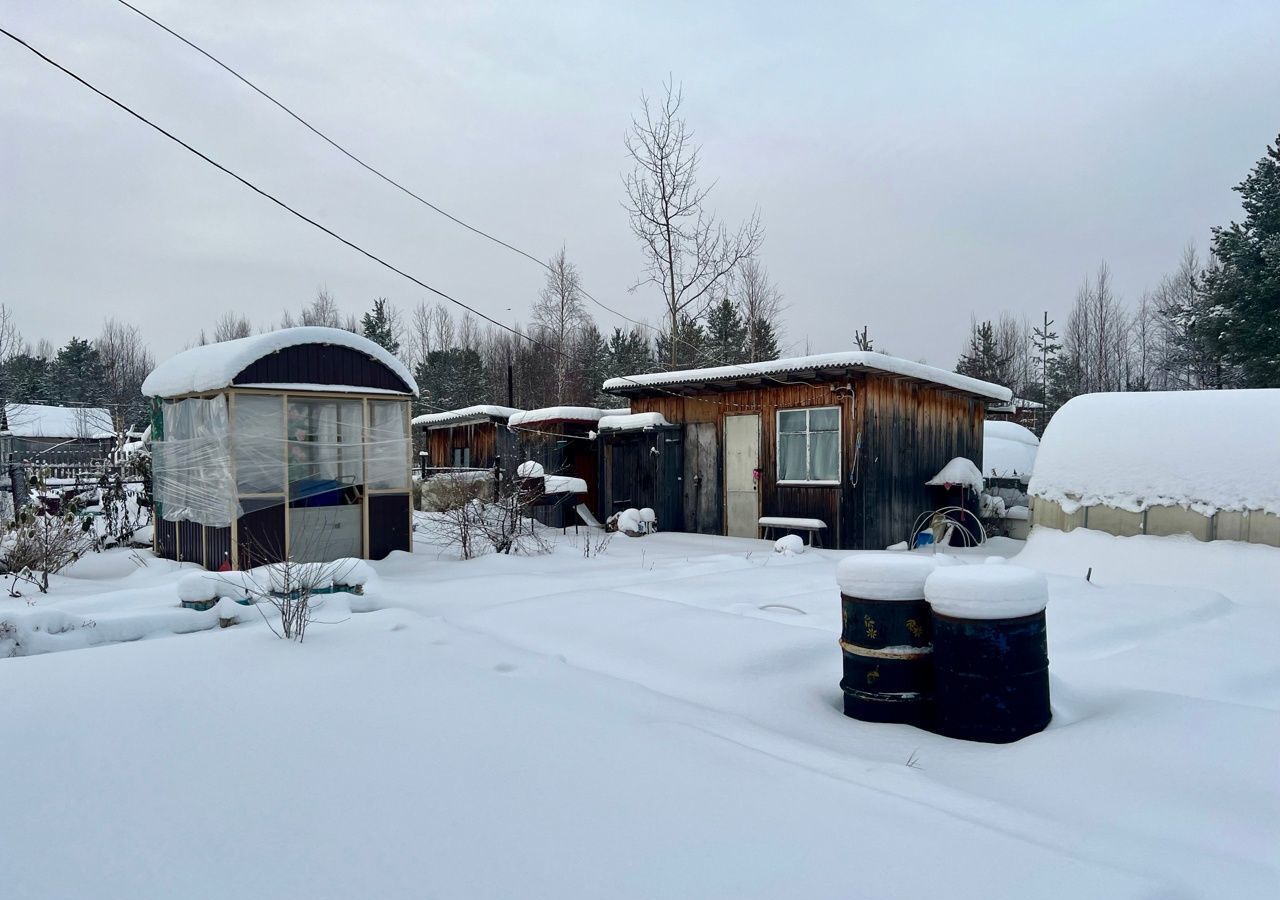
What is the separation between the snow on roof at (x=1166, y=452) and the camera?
7.89 metres

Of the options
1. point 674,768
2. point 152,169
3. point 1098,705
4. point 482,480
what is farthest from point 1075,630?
point 152,169

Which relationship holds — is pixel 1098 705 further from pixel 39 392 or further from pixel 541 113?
pixel 39 392

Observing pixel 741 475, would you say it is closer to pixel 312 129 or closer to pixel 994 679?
pixel 312 129

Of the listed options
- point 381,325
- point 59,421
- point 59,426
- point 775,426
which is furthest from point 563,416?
point 59,421

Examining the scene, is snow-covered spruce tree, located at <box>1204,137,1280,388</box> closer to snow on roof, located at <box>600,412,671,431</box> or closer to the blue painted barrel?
snow on roof, located at <box>600,412,671,431</box>

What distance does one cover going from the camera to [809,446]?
12773 mm

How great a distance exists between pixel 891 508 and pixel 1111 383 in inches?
1093

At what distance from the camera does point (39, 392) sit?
1649 inches

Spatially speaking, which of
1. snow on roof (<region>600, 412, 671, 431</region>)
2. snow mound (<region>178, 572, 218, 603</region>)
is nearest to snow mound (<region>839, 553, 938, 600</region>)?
snow mound (<region>178, 572, 218, 603</region>)

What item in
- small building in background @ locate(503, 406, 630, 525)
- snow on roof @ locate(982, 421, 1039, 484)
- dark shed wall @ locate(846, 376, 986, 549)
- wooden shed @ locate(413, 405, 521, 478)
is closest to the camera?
dark shed wall @ locate(846, 376, 986, 549)

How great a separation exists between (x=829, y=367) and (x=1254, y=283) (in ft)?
55.2

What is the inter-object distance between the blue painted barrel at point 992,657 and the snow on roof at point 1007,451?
13.2 meters

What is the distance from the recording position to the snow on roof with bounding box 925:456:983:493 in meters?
13.2

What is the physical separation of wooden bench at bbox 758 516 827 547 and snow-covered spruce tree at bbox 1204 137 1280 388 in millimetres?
16475
